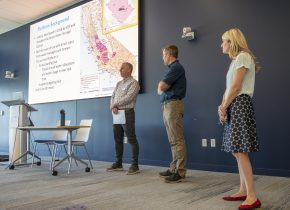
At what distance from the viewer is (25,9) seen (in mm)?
6398

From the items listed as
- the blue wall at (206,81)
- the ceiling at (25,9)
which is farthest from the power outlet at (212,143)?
the ceiling at (25,9)

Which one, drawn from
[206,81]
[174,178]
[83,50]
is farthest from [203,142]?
[83,50]

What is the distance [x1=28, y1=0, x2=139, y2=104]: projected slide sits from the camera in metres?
5.04

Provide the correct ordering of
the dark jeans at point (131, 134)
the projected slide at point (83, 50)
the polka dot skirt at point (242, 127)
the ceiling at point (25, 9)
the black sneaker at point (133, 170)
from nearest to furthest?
the polka dot skirt at point (242, 127), the black sneaker at point (133, 170), the dark jeans at point (131, 134), the projected slide at point (83, 50), the ceiling at point (25, 9)

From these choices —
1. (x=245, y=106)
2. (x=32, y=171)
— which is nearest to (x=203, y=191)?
(x=245, y=106)

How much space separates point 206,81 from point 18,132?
2.97 metres

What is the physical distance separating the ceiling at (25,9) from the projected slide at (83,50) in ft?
0.65

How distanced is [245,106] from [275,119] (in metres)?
1.74

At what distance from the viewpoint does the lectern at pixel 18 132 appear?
4594mm

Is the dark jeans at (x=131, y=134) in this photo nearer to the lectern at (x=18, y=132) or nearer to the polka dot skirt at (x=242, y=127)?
the lectern at (x=18, y=132)

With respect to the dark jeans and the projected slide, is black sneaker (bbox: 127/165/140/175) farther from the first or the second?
the projected slide

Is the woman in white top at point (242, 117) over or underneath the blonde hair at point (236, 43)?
underneath

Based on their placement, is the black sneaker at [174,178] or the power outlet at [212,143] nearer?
the black sneaker at [174,178]

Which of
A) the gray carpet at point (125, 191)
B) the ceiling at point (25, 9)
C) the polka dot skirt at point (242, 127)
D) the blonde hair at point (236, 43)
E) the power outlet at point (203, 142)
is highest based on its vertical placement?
the ceiling at point (25, 9)
